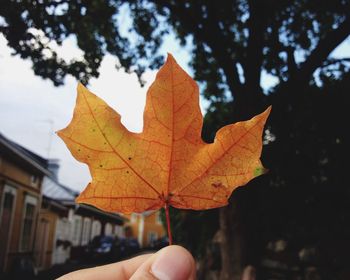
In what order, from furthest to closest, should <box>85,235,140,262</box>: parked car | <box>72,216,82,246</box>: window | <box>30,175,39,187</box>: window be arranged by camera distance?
1. <box>72,216,82,246</box>: window
2. <box>85,235,140,262</box>: parked car
3. <box>30,175,39,187</box>: window

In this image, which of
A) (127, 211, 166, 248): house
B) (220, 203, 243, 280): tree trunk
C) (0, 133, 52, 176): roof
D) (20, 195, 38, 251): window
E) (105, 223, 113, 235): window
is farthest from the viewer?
(127, 211, 166, 248): house

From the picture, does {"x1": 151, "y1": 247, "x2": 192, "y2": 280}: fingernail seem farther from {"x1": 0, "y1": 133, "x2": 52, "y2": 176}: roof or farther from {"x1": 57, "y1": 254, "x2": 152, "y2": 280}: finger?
{"x1": 0, "y1": 133, "x2": 52, "y2": 176}: roof

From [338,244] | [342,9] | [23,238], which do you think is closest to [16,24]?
[342,9]

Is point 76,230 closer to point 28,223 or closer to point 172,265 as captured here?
point 28,223

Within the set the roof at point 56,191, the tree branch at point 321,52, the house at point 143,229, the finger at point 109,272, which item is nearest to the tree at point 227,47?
the tree branch at point 321,52

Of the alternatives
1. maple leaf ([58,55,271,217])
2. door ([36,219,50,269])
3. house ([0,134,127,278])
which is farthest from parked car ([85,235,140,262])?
maple leaf ([58,55,271,217])

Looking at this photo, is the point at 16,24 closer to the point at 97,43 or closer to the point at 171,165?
the point at 97,43

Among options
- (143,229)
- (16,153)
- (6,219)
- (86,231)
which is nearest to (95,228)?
(86,231)
